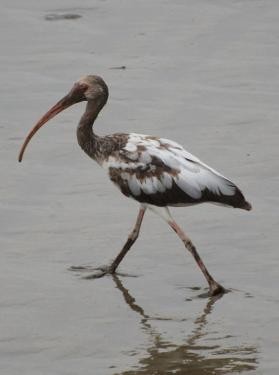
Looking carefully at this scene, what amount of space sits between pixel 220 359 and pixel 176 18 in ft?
34.2

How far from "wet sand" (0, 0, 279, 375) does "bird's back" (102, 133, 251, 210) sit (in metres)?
0.53

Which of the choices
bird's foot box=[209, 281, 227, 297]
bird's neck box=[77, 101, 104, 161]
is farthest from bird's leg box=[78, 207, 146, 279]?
bird's foot box=[209, 281, 227, 297]

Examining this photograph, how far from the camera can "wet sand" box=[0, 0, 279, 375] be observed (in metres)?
→ 9.33

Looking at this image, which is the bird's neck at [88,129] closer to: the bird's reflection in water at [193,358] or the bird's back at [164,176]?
the bird's back at [164,176]

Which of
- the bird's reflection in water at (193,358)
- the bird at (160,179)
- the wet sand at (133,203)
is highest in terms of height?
the bird at (160,179)

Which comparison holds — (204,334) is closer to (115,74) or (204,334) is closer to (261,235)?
(261,235)

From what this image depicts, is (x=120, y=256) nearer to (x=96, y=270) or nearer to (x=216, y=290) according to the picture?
(x=96, y=270)

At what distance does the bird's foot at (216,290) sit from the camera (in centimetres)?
1045

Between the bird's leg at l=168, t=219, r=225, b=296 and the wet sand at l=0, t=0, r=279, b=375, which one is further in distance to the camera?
the bird's leg at l=168, t=219, r=225, b=296

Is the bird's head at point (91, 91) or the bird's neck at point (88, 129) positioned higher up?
the bird's head at point (91, 91)

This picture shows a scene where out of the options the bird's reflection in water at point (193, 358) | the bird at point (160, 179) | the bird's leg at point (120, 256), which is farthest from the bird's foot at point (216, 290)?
the bird's leg at point (120, 256)

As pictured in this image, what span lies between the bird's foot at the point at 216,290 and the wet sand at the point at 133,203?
0.08 m

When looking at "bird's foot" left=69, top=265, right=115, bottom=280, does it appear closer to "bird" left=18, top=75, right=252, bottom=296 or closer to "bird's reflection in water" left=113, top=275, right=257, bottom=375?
"bird" left=18, top=75, right=252, bottom=296

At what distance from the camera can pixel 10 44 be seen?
17766 millimetres
